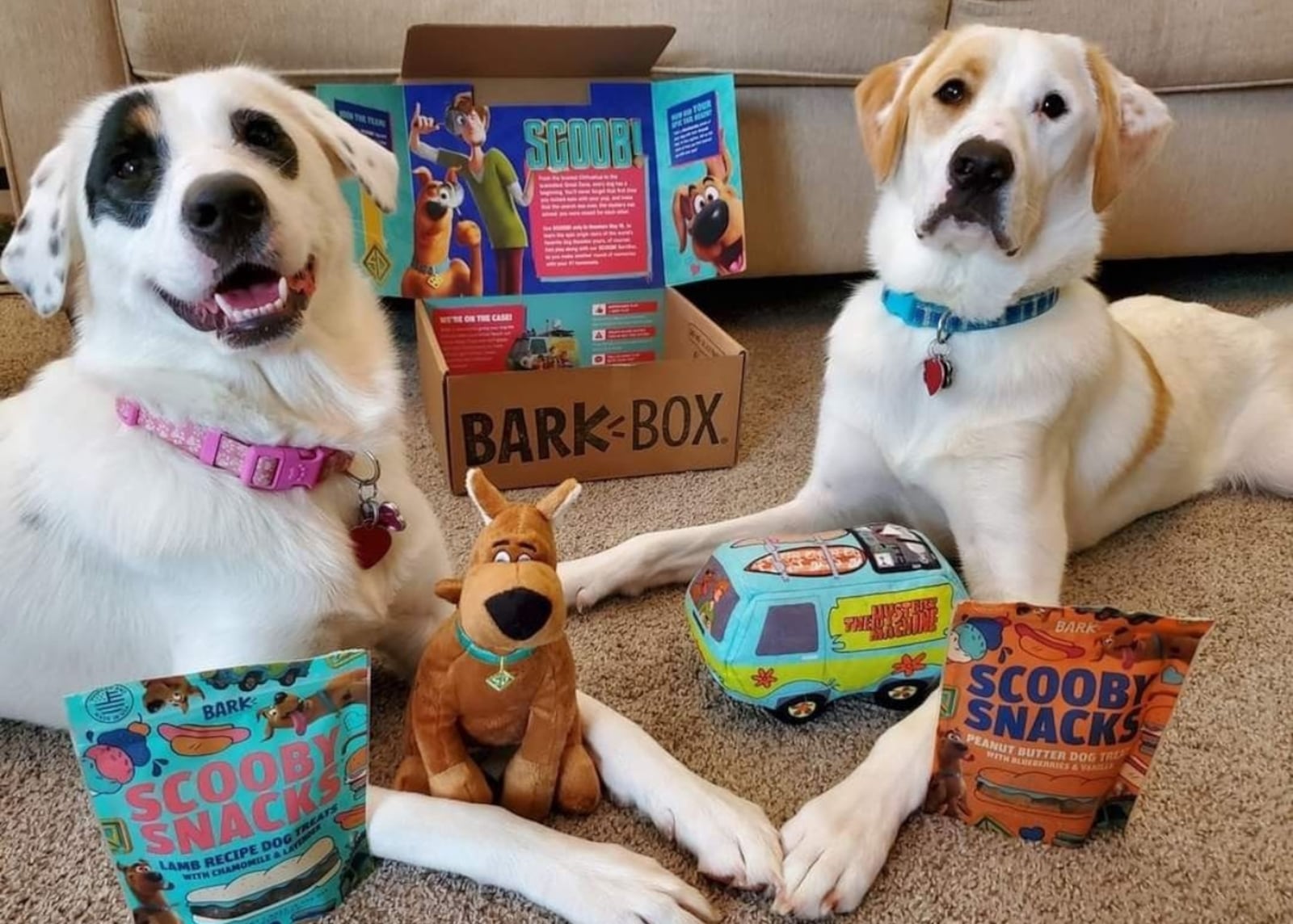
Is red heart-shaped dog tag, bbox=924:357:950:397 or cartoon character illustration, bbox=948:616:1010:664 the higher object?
red heart-shaped dog tag, bbox=924:357:950:397

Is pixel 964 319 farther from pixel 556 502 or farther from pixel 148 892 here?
pixel 148 892

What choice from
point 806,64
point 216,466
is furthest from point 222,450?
point 806,64

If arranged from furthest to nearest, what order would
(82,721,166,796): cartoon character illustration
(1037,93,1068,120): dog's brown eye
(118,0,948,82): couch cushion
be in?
(118,0,948,82): couch cushion → (1037,93,1068,120): dog's brown eye → (82,721,166,796): cartoon character illustration

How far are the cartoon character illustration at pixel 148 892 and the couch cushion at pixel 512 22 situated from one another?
1.51 meters


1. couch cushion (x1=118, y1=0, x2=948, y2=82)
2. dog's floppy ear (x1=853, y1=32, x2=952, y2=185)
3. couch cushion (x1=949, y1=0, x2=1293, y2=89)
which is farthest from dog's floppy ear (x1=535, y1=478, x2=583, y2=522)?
couch cushion (x1=949, y1=0, x2=1293, y2=89)

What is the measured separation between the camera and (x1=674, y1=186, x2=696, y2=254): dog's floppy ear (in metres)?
1.89

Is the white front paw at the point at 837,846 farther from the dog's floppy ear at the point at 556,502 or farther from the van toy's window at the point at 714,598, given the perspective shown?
the dog's floppy ear at the point at 556,502

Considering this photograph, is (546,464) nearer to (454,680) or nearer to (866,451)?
(866,451)

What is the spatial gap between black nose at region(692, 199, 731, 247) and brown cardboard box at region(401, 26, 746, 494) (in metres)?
0.15

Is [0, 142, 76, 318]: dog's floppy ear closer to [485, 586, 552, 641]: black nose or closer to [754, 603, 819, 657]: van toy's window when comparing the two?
[485, 586, 552, 641]: black nose

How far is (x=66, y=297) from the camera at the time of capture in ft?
3.29

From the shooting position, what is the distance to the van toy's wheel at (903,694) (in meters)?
A: 1.13

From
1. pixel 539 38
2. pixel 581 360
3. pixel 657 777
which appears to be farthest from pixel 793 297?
pixel 657 777

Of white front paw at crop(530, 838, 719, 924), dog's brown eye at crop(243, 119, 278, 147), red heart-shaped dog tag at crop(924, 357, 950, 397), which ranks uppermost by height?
dog's brown eye at crop(243, 119, 278, 147)
